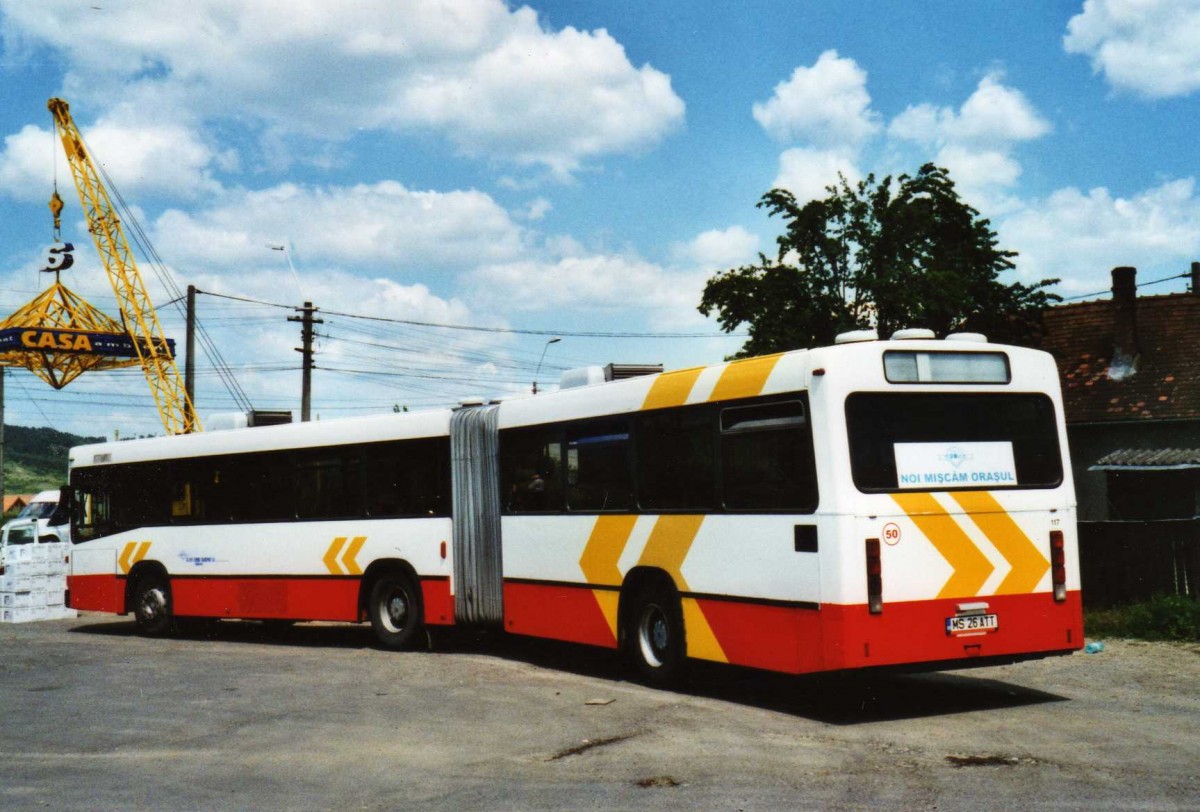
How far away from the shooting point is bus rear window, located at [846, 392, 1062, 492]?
958 centimetres

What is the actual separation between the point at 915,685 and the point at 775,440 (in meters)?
3.04

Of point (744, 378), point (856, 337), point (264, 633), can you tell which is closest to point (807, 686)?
point (744, 378)

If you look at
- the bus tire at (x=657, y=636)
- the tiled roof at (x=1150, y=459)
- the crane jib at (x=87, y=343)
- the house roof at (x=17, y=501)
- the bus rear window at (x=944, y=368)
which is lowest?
the bus tire at (x=657, y=636)

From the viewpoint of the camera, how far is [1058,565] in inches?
402

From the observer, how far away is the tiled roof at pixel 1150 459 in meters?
29.1

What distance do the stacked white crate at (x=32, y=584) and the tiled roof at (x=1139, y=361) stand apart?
23694 millimetres

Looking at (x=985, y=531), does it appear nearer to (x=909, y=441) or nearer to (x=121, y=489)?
(x=909, y=441)

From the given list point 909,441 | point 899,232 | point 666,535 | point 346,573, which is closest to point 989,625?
point 909,441

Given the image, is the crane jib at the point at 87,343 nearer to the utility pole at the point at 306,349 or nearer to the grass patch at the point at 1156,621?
the utility pole at the point at 306,349

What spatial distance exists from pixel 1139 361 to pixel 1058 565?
25.0 m

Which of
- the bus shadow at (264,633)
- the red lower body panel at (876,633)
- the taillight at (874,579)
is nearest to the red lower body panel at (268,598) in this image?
the bus shadow at (264,633)

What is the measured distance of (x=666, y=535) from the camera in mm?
11352

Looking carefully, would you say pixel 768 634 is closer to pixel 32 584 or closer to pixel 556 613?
pixel 556 613

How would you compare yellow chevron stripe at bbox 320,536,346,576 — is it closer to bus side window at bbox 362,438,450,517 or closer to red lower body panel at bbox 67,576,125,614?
bus side window at bbox 362,438,450,517
